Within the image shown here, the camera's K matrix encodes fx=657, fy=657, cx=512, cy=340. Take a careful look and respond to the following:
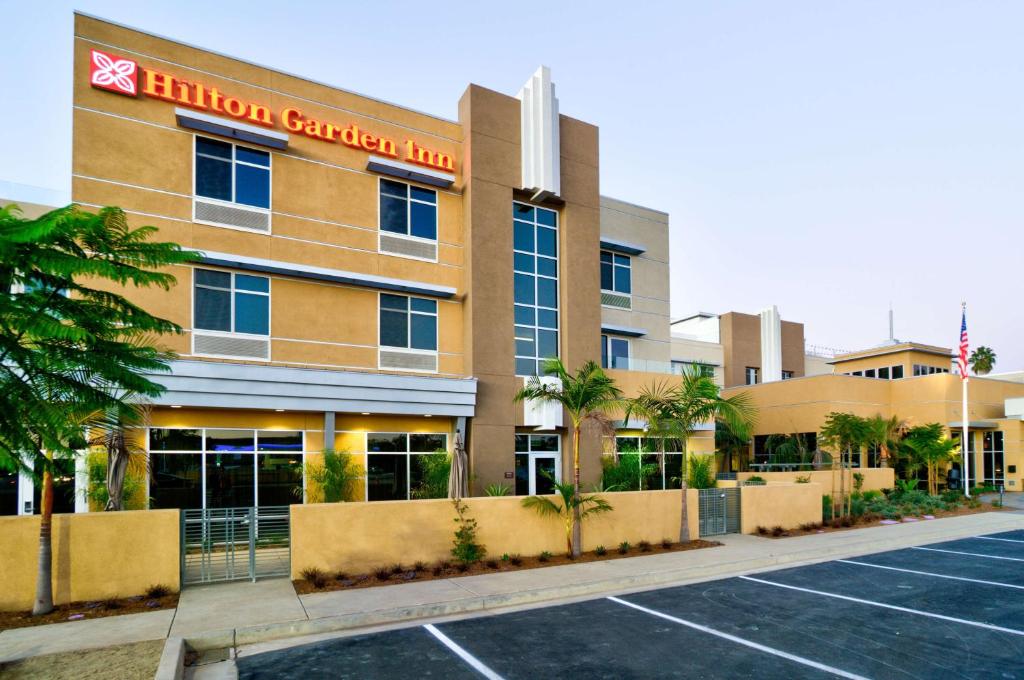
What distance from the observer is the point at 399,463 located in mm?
19906

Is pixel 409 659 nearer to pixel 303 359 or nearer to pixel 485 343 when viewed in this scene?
pixel 303 359

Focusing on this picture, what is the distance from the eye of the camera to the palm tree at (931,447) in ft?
95.8

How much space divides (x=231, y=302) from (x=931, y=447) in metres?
29.2

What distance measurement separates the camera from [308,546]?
12.6m

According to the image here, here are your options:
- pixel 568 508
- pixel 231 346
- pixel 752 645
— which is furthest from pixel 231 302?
pixel 752 645

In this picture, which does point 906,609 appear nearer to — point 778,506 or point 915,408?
point 778,506

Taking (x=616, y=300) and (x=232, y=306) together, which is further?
(x=616, y=300)

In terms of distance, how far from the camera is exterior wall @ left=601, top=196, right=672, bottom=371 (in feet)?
87.7

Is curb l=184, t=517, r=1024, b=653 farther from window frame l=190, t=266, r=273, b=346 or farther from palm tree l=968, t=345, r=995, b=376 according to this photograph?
palm tree l=968, t=345, r=995, b=376

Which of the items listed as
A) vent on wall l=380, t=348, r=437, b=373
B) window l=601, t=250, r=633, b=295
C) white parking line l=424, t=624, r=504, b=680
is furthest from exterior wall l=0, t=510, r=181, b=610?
window l=601, t=250, r=633, b=295

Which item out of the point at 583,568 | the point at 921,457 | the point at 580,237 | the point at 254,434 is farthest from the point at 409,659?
the point at 921,457

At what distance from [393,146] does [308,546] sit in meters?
12.8

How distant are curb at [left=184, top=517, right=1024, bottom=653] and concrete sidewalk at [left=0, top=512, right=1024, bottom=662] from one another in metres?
0.02

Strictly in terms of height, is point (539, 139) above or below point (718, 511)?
above
